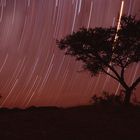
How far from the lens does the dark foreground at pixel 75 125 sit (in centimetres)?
1925

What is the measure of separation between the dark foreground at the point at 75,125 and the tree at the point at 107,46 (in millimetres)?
5584

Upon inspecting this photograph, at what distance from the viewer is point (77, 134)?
1980cm

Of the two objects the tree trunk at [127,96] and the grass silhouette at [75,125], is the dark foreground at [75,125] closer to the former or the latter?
the grass silhouette at [75,125]

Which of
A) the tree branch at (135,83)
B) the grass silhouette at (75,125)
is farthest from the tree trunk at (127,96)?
the grass silhouette at (75,125)

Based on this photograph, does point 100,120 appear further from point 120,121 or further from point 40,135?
point 40,135

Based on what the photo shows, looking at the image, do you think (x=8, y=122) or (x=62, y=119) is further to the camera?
(x=62, y=119)

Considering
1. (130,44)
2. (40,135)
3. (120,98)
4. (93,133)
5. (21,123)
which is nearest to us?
(40,135)

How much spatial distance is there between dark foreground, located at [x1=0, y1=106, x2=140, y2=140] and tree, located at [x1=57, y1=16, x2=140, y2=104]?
5.58 m

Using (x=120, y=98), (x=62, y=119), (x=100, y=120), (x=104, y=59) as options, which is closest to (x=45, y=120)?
(x=62, y=119)

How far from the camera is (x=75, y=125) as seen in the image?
22.3 meters

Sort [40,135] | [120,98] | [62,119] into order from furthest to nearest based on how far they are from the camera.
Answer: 1. [120,98]
2. [62,119]
3. [40,135]

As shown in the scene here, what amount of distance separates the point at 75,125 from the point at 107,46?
39.0 feet

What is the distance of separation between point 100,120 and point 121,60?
986 centimetres

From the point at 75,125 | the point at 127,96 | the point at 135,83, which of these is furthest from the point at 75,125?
the point at 135,83
